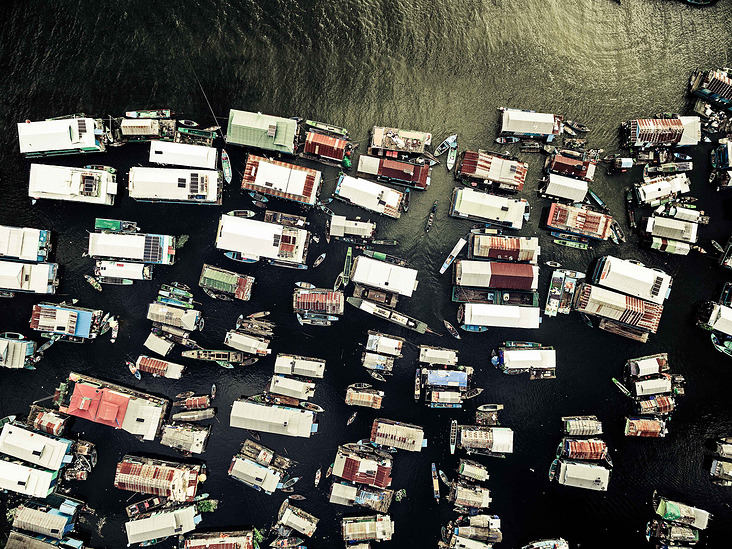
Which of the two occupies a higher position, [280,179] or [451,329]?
[280,179]

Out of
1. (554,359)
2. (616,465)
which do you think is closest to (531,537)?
(616,465)

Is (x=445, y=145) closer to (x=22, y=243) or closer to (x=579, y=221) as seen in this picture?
(x=579, y=221)

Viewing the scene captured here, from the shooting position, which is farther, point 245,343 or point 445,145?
point 445,145

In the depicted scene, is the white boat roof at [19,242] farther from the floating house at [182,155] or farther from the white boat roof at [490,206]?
the white boat roof at [490,206]

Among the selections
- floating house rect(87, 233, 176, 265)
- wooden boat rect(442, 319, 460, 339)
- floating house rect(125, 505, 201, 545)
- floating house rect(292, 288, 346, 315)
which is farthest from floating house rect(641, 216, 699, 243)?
floating house rect(125, 505, 201, 545)

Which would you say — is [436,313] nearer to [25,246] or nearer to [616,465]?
[616,465]

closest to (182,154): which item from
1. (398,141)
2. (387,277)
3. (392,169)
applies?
(392,169)
